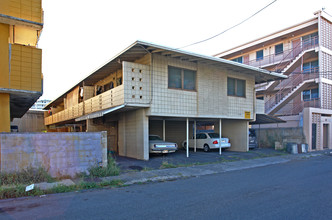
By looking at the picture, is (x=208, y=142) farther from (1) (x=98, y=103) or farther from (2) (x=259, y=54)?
(2) (x=259, y=54)

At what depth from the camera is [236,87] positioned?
18.2 metres

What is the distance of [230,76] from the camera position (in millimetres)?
17750

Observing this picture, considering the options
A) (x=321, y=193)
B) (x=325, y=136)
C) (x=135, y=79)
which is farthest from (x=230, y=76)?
(x=325, y=136)

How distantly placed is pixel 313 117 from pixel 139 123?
54.0 ft

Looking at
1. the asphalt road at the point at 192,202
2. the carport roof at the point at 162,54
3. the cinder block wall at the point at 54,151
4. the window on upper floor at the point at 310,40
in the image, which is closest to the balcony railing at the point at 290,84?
the window on upper floor at the point at 310,40

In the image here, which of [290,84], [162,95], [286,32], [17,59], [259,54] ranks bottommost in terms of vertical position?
[162,95]

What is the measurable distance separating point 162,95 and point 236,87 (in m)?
6.83

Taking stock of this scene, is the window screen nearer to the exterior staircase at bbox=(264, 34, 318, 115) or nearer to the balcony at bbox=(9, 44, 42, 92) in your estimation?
the balcony at bbox=(9, 44, 42, 92)

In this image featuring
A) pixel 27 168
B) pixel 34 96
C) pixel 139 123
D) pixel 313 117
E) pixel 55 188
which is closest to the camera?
pixel 55 188

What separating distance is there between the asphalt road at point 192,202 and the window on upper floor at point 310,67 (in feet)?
63.4

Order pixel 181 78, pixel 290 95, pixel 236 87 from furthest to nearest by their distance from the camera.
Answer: pixel 290 95 → pixel 236 87 → pixel 181 78

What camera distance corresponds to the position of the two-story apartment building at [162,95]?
A: 13.4 meters

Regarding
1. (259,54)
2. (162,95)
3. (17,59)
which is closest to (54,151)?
(17,59)

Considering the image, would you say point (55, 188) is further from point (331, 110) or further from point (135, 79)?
point (331, 110)
